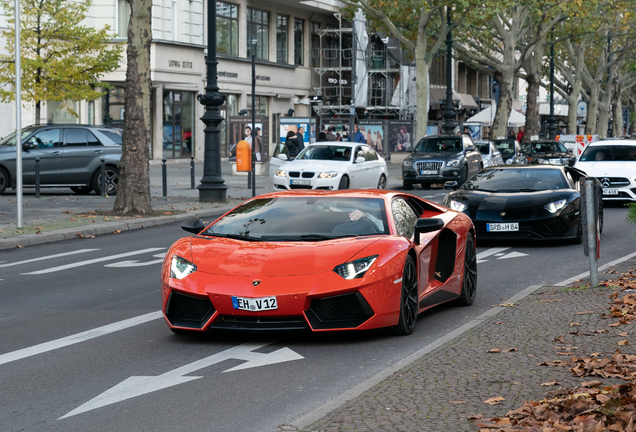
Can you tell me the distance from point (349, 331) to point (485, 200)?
780cm

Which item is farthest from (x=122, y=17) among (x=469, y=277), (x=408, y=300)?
(x=408, y=300)

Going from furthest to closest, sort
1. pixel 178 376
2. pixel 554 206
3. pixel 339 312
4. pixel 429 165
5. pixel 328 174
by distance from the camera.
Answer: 1. pixel 429 165
2. pixel 328 174
3. pixel 554 206
4. pixel 339 312
5. pixel 178 376

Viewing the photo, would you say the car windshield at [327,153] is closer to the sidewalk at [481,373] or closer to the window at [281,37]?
the sidewalk at [481,373]

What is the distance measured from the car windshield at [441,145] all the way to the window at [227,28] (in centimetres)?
2151

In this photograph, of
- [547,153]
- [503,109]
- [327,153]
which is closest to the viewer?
[327,153]

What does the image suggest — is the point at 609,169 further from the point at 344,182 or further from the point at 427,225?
the point at 427,225

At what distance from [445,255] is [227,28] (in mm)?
45556

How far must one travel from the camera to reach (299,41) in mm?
61375

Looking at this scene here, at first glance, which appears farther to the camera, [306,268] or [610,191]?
[610,191]

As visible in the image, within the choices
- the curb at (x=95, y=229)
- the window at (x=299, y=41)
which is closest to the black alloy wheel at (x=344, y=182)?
the curb at (x=95, y=229)

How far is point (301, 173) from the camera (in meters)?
26.3

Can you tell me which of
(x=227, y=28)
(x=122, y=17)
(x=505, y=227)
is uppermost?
(x=227, y=28)

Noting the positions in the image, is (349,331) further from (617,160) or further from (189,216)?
(617,160)

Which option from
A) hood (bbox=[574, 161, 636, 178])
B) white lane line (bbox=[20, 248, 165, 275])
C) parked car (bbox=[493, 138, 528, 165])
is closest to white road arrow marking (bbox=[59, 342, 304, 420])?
white lane line (bbox=[20, 248, 165, 275])
